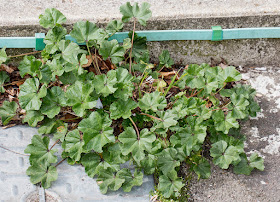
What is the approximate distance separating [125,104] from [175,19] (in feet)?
2.47

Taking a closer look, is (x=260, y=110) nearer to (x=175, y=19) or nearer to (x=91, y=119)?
(x=175, y=19)

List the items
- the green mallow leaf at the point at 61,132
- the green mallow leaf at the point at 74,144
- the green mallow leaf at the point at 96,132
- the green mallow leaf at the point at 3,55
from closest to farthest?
the green mallow leaf at the point at 96,132, the green mallow leaf at the point at 74,144, the green mallow leaf at the point at 61,132, the green mallow leaf at the point at 3,55

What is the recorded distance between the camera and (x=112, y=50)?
2.36 m

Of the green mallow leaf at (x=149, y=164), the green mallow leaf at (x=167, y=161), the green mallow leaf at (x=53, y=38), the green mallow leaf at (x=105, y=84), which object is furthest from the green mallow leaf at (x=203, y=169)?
the green mallow leaf at (x=53, y=38)

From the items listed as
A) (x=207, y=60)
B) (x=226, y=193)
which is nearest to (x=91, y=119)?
(x=226, y=193)

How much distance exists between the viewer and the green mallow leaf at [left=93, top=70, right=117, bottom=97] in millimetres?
2143

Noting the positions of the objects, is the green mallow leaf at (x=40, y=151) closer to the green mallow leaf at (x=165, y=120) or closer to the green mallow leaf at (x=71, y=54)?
the green mallow leaf at (x=71, y=54)

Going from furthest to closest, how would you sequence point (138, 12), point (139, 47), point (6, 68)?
point (6, 68) < point (139, 47) < point (138, 12)

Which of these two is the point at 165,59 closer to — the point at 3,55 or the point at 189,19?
the point at 189,19

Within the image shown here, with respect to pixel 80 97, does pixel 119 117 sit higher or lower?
lower

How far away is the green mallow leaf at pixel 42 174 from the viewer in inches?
84.0

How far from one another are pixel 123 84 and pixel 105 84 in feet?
0.36

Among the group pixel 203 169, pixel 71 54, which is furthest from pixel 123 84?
pixel 203 169

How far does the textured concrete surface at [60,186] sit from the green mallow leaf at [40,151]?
0.10 meters
